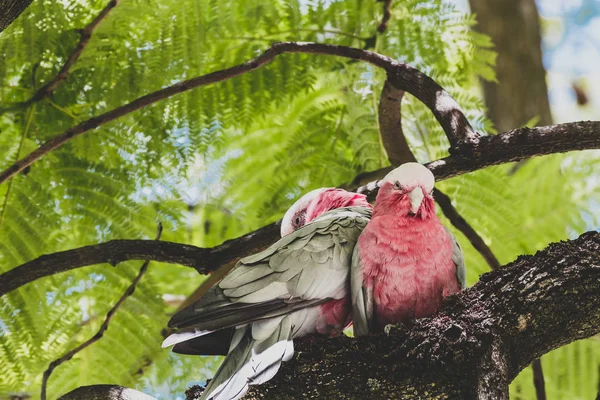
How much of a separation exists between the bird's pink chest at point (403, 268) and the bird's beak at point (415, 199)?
6cm

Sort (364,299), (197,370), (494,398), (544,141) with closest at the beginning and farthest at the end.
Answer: (494,398) < (364,299) < (544,141) < (197,370)

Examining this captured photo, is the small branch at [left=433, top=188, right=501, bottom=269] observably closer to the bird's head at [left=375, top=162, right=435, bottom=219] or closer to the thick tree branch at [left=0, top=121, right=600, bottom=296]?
the thick tree branch at [left=0, top=121, right=600, bottom=296]

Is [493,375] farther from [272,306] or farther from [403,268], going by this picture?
[272,306]

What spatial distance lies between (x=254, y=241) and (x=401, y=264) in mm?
994

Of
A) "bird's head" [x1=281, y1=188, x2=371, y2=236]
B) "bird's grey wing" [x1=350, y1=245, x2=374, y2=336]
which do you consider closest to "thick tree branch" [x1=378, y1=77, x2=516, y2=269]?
"bird's head" [x1=281, y1=188, x2=371, y2=236]

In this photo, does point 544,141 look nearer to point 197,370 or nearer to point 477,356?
point 477,356

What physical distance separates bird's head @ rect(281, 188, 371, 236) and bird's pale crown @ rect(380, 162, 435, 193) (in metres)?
0.56

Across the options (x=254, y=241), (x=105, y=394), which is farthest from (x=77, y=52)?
(x=105, y=394)

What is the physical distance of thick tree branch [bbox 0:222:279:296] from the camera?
3547 mm

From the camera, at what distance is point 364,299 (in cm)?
279

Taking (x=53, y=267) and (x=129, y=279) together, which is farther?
(x=129, y=279)

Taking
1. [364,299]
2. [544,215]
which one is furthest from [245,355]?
[544,215]

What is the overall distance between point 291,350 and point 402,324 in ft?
1.23

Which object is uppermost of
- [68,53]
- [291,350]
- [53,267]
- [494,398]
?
[68,53]
